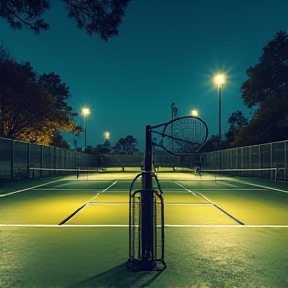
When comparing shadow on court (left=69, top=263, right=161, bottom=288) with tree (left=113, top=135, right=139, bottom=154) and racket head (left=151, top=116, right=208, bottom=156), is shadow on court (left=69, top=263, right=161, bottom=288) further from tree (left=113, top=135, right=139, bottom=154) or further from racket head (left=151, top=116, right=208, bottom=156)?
tree (left=113, top=135, right=139, bottom=154)

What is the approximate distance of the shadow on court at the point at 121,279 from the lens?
188 inches

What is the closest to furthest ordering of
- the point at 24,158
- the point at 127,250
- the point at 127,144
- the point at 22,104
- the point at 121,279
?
the point at 121,279 → the point at 127,250 → the point at 24,158 → the point at 22,104 → the point at 127,144

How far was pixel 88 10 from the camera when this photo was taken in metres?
13.4

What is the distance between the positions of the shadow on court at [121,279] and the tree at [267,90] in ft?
128

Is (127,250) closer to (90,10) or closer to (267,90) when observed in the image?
(90,10)

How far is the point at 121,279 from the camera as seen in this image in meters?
4.98

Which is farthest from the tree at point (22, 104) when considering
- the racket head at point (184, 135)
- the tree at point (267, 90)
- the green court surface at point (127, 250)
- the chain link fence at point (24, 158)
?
the racket head at point (184, 135)

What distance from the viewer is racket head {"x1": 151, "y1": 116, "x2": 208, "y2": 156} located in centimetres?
562

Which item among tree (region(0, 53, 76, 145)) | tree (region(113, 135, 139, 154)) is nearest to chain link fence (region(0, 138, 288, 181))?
tree (region(0, 53, 76, 145))

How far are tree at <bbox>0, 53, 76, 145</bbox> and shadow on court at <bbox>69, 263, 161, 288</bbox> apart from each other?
3572 centimetres

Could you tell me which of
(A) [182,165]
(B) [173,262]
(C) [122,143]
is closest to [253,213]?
(B) [173,262]

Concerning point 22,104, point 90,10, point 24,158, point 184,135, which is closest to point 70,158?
point 22,104

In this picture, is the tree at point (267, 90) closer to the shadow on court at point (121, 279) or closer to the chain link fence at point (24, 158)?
the chain link fence at point (24, 158)

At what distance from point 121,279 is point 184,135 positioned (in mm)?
2108
